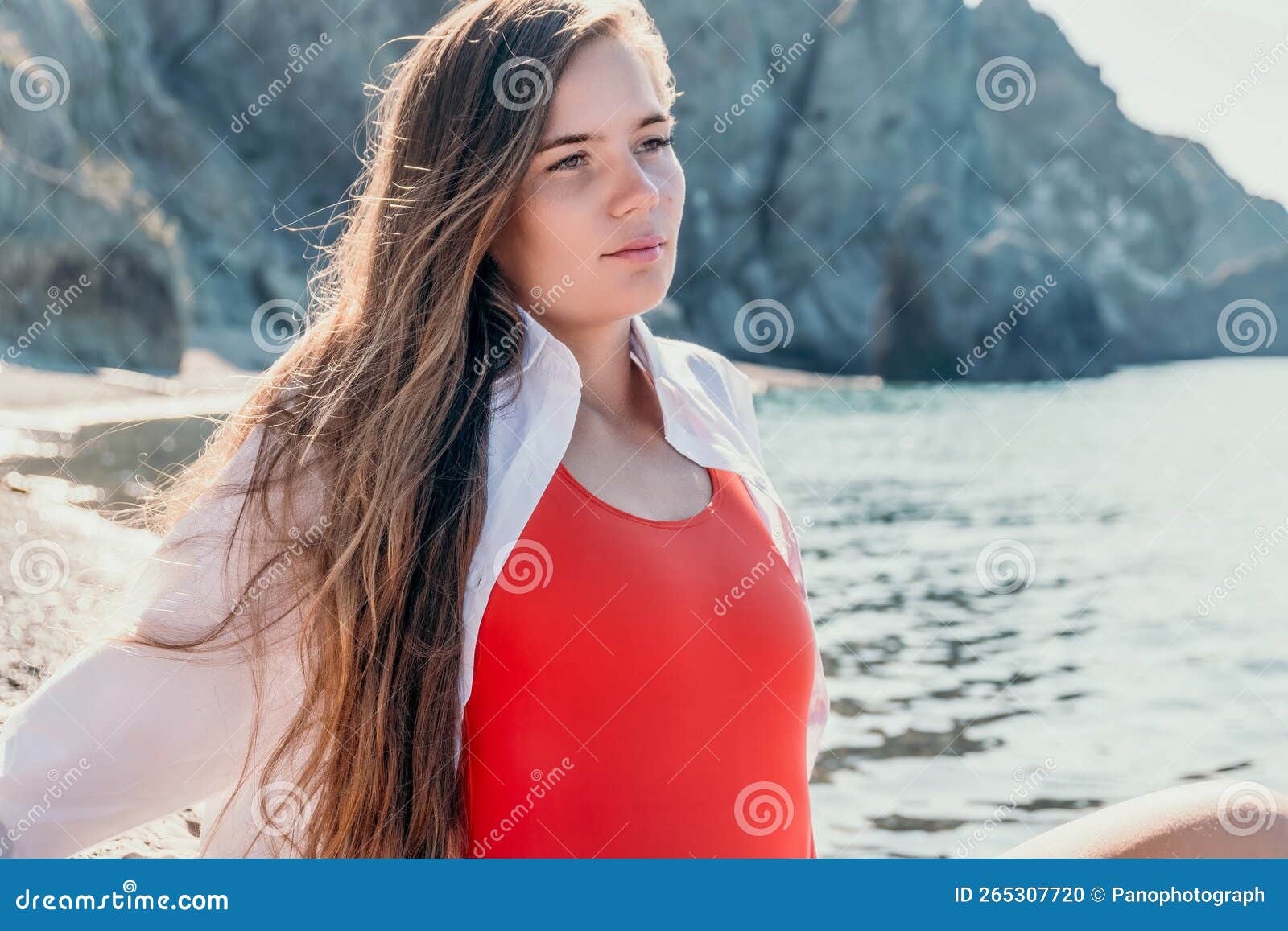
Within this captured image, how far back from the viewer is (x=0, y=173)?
56.2 ft

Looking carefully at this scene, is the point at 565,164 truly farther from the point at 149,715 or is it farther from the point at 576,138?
the point at 149,715

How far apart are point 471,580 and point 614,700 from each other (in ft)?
0.88

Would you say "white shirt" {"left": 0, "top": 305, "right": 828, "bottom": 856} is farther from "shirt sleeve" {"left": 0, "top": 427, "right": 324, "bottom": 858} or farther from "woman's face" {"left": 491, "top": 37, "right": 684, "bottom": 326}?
"woman's face" {"left": 491, "top": 37, "right": 684, "bottom": 326}

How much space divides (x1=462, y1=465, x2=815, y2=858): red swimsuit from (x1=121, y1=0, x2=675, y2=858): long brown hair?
0.24 feet

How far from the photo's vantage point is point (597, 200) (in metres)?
1.99

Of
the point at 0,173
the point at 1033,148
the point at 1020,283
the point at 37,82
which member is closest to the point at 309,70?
the point at 37,82

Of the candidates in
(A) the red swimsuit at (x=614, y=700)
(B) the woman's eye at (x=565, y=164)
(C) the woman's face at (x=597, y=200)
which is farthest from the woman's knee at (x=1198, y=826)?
(B) the woman's eye at (x=565, y=164)

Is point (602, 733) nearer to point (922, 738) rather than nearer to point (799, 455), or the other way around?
point (922, 738)

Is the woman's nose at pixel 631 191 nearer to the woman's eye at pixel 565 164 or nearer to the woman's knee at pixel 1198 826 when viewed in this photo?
the woman's eye at pixel 565 164

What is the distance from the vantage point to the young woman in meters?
1.65

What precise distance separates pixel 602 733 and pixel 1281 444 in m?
24.1

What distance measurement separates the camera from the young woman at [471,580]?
1646 mm

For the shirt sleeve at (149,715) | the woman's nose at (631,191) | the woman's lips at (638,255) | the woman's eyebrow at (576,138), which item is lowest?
the shirt sleeve at (149,715)

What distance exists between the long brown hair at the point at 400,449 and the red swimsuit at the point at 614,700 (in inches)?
2.9
